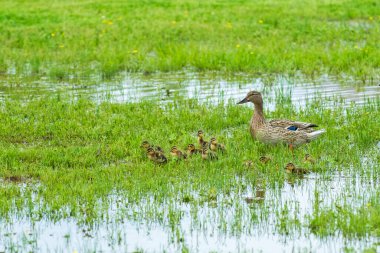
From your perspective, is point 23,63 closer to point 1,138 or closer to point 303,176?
point 1,138

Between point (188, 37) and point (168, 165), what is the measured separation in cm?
1052

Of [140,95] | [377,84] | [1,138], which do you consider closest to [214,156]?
[1,138]

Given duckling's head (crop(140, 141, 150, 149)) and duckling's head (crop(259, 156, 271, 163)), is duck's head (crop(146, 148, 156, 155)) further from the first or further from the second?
duckling's head (crop(259, 156, 271, 163))

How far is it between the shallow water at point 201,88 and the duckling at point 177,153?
3654 millimetres

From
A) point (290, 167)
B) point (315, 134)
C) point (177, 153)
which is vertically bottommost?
point (290, 167)

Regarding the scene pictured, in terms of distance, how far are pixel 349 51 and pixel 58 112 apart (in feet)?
23.1

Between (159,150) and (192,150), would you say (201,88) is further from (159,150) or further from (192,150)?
(159,150)

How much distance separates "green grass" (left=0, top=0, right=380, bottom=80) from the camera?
1772 cm

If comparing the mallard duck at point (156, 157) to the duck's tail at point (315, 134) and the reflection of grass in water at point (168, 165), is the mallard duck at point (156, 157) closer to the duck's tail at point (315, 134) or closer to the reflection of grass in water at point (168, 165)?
the reflection of grass in water at point (168, 165)

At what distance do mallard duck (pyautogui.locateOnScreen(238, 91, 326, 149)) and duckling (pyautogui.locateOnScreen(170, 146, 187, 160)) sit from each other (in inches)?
54.6

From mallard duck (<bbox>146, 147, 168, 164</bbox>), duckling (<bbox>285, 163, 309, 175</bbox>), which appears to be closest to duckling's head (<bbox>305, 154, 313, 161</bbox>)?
duckling (<bbox>285, 163, 309, 175</bbox>)

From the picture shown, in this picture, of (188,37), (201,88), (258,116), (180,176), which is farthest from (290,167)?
(188,37)

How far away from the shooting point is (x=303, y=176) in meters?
10.5

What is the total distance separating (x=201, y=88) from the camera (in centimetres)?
1602
